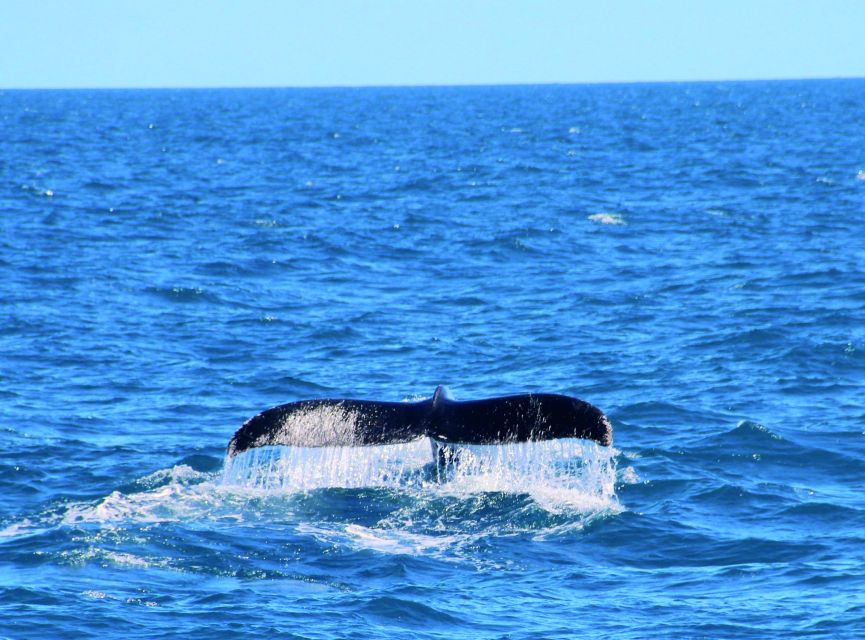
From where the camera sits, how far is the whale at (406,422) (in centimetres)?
1067

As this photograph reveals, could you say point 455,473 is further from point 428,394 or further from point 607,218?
point 607,218

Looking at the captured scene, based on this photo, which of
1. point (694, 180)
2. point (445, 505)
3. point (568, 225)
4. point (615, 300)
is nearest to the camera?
point (445, 505)

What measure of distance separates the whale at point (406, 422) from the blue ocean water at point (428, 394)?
0.37 m

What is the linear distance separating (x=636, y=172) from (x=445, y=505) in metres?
40.3

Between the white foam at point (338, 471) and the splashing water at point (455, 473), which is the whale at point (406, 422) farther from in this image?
the white foam at point (338, 471)

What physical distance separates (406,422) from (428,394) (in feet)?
17.9

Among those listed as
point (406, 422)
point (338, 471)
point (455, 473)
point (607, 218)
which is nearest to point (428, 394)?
point (338, 471)

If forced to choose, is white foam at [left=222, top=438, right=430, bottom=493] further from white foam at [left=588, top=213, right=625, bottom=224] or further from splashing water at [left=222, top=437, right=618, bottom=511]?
white foam at [left=588, top=213, right=625, bottom=224]

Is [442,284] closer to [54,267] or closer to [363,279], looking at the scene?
[363,279]

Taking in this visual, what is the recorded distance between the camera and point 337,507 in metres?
12.0

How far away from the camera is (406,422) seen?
11.1 metres

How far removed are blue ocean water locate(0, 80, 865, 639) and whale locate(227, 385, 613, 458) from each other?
0.37m

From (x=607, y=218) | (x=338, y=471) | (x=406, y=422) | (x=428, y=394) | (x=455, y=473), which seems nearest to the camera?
(x=406, y=422)

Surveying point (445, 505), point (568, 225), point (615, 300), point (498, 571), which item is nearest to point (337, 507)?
point (445, 505)
